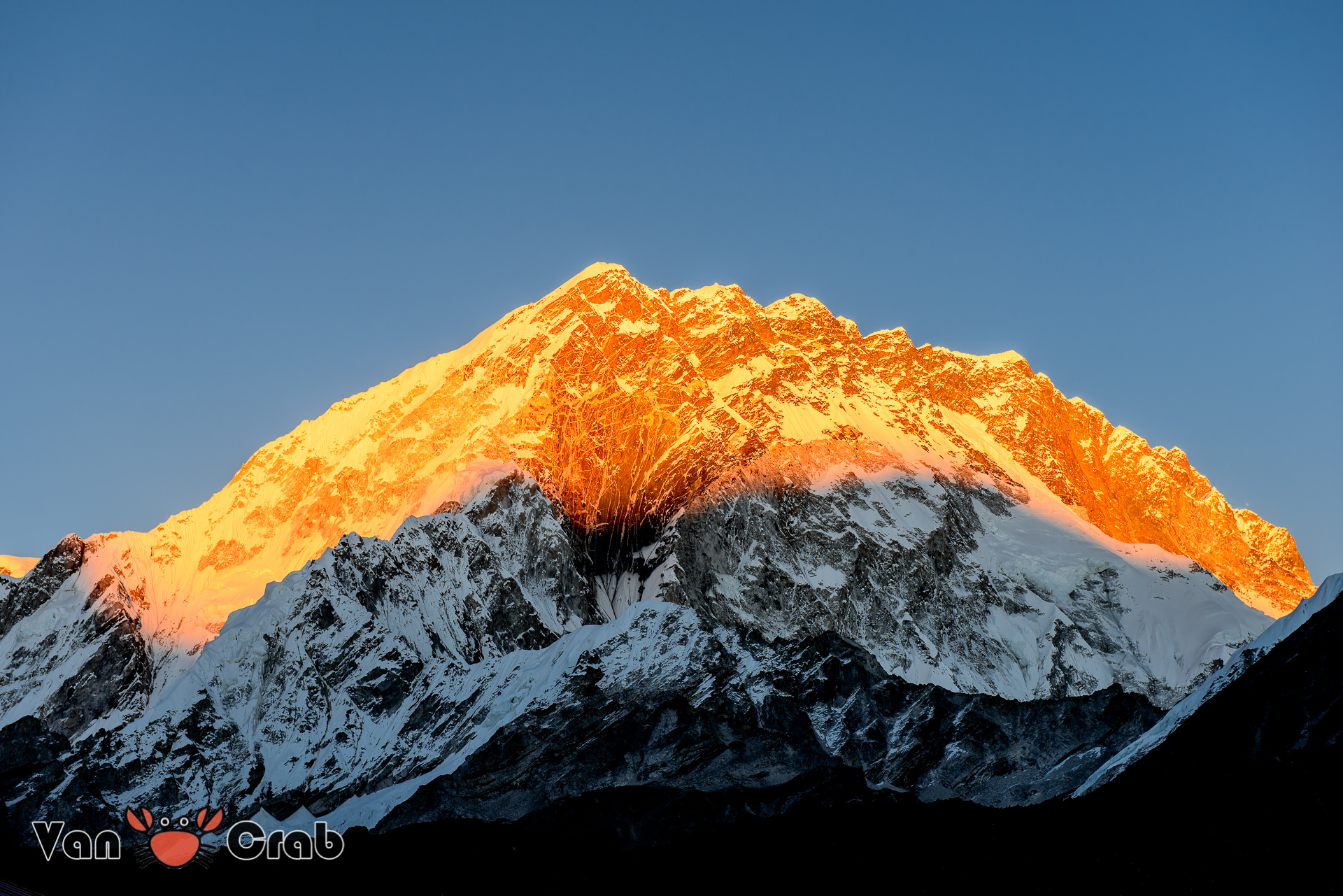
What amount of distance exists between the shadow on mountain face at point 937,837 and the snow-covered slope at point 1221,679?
423 inches

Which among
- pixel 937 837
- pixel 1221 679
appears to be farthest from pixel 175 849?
pixel 1221 679

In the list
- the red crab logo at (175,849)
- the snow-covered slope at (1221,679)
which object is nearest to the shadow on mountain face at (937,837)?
the red crab logo at (175,849)

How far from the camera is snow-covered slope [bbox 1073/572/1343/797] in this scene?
406ft

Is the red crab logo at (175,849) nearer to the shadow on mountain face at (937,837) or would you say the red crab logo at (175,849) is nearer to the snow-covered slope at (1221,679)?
the shadow on mountain face at (937,837)

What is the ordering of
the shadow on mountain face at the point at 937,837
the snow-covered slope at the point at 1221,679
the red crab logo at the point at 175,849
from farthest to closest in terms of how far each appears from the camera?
A: 1. the snow-covered slope at the point at 1221,679
2. the red crab logo at the point at 175,849
3. the shadow on mountain face at the point at 937,837

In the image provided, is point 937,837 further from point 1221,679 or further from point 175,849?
point 175,849

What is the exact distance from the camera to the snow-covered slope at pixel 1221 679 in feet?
406

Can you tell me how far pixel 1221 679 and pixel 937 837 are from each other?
29.9 metres

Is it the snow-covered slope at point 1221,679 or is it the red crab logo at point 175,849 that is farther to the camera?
the snow-covered slope at point 1221,679

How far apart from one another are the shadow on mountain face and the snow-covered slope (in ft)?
35.3

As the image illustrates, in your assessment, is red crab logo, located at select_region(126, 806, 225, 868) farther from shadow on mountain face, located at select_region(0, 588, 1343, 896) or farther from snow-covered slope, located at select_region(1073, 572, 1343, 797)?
snow-covered slope, located at select_region(1073, 572, 1343, 797)

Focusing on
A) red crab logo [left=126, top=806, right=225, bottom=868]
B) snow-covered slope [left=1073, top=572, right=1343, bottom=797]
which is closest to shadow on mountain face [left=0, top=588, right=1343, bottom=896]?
red crab logo [left=126, top=806, right=225, bottom=868]

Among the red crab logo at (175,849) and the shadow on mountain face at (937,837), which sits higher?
the red crab logo at (175,849)

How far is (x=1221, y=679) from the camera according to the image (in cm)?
12694
